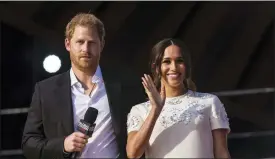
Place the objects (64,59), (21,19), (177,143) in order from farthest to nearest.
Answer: (21,19)
(64,59)
(177,143)

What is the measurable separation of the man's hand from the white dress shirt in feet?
0.25

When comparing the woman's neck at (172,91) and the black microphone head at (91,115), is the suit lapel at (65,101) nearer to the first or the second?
the black microphone head at (91,115)

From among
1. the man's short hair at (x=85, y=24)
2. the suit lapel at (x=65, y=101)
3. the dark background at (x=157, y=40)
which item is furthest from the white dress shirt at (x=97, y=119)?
the dark background at (x=157, y=40)

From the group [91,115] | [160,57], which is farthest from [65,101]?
[160,57]

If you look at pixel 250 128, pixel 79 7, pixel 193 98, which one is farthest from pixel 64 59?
pixel 250 128

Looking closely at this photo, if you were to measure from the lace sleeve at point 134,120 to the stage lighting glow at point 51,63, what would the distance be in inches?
28.0

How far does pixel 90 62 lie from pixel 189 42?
1079 millimetres

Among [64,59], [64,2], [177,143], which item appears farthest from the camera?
[64,2]

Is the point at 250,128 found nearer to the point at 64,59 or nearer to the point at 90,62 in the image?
the point at 64,59

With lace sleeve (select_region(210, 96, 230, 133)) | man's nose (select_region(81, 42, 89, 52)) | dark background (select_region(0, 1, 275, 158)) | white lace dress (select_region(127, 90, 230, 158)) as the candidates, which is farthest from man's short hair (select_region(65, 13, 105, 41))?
dark background (select_region(0, 1, 275, 158))

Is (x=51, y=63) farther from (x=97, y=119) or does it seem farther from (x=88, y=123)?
(x=88, y=123)

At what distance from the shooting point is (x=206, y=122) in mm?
1337

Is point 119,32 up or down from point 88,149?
up

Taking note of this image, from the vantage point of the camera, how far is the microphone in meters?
1.23
